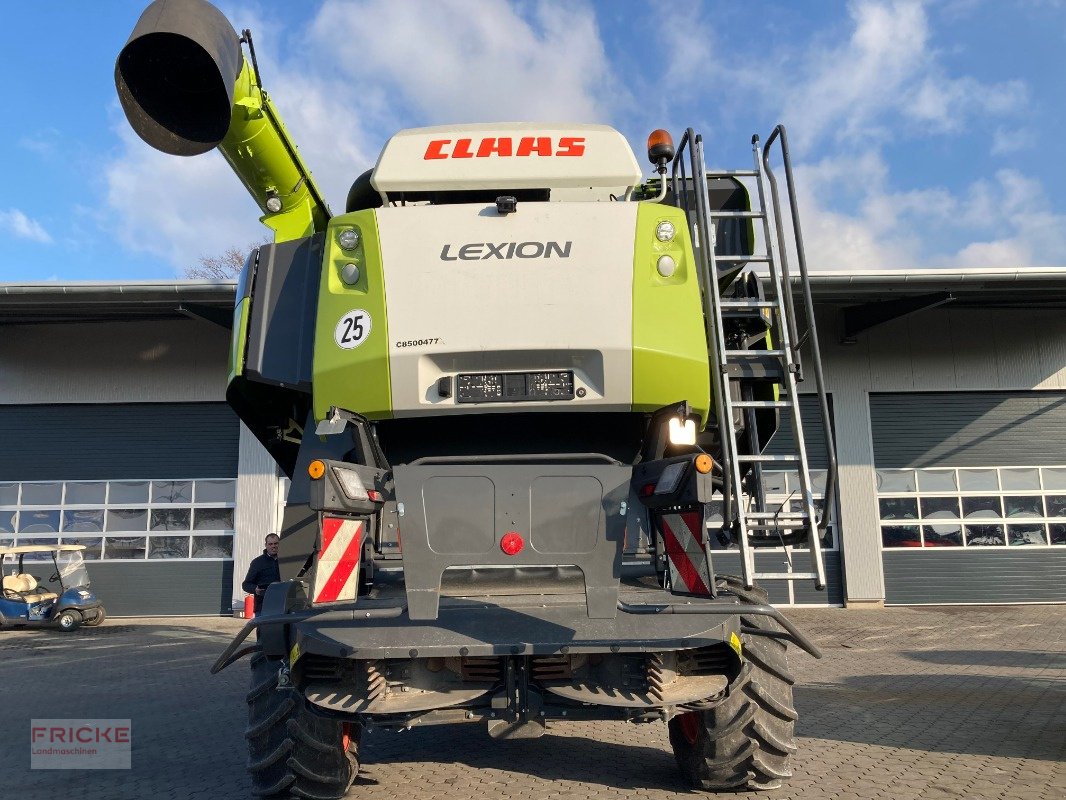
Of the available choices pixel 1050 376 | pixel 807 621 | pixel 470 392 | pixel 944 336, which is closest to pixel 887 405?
pixel 944 336

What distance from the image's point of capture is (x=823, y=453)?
50.7ft

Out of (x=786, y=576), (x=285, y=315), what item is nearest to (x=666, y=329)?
(x=786, y=576)

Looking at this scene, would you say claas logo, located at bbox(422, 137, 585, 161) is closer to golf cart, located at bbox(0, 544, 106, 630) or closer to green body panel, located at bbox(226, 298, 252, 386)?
green body panel, located at bbox(226, 298, 252, 386)

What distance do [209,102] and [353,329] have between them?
1.50 m

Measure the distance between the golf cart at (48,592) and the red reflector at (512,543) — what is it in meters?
13.3

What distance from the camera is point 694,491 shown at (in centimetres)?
340

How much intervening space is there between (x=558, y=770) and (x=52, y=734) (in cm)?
408

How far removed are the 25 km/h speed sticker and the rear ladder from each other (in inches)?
65.7

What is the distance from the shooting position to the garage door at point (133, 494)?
15.5 metres

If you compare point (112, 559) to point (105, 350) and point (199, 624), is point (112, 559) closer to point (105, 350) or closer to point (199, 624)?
point (199, 624)

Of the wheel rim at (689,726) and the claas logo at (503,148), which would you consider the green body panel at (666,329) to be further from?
the wheel rim at (689,726)

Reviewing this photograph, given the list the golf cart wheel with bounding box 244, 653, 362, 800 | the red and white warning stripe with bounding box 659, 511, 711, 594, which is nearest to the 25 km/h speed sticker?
the golf cart wheel with bounding box 244, 653, 362, 800

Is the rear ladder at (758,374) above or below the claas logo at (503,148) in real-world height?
below

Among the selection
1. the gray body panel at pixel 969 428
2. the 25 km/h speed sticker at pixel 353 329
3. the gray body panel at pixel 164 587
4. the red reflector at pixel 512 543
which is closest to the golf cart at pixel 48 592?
the gray body panel at pixel 164 587
